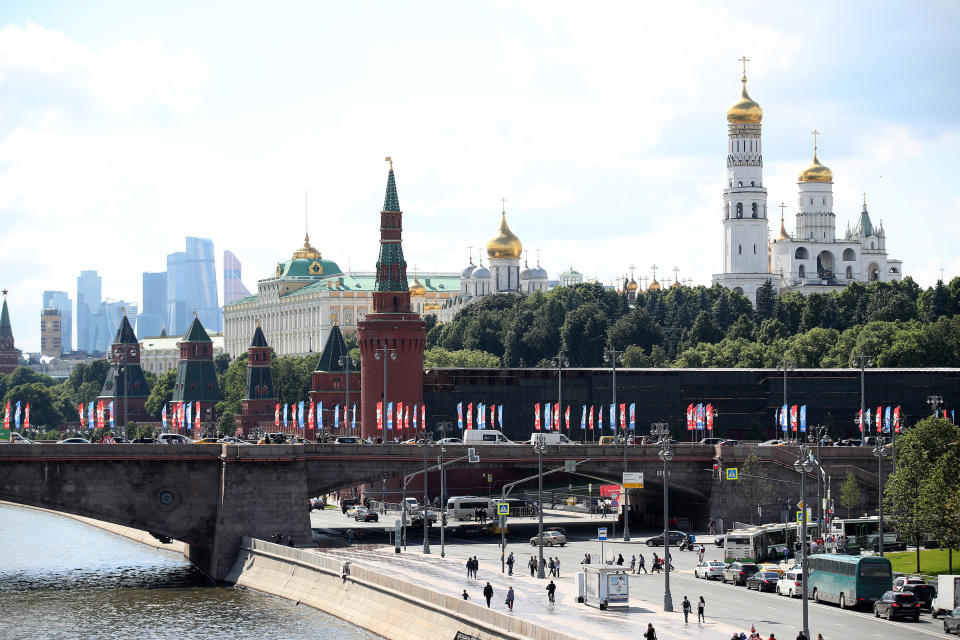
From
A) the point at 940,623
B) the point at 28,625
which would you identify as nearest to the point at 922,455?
the point at 940,623

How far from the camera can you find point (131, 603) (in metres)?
95.4

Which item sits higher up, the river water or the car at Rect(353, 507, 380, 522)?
the car at Rect(353, 507, 380, 522)

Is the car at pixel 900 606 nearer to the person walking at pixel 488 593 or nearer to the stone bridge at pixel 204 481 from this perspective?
the person walking at pixel 488 593

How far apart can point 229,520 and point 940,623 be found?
4760 cm

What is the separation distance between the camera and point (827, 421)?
540ft

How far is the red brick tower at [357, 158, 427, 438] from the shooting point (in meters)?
159

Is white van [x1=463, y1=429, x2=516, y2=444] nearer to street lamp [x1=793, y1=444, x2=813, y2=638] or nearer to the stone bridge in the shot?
the stone bridge

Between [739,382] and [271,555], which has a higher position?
[739,382]

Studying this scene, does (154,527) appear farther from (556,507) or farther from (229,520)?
(556,507)

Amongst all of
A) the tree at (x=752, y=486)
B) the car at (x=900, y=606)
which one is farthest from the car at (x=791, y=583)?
the tree at (x=752, y=486)

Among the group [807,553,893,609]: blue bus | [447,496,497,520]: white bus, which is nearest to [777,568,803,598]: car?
[807,553,893,609]: blue bus

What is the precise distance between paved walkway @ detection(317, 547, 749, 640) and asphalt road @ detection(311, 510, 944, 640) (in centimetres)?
112

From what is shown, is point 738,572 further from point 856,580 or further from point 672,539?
point 672,539

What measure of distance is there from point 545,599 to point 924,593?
1690 cm
